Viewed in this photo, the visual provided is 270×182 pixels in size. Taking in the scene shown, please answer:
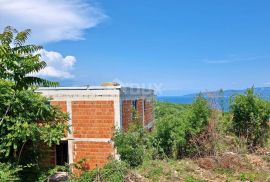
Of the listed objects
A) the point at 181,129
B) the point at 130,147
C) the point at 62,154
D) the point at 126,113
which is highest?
the point at 126,113

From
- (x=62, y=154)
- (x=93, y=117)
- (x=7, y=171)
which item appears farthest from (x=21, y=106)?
(x=62, y=154)

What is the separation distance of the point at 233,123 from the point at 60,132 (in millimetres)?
8019

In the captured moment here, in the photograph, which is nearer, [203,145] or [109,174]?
[109,174]

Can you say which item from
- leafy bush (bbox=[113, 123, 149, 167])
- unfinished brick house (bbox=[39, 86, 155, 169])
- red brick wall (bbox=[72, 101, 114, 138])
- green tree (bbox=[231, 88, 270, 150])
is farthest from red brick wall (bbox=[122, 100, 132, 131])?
green tree (bbox=[231, 88, 270, 150])

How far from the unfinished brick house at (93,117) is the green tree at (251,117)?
483 centimetres

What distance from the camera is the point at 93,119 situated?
45.3 feet

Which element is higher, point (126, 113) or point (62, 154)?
point (126, 113)

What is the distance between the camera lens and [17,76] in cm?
1006

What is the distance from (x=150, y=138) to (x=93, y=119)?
212 cm

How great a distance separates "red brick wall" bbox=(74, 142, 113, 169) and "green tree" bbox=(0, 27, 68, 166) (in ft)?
6.67

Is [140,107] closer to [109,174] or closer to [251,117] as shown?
[251,117]

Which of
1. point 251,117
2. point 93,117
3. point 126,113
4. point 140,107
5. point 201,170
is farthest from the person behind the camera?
point 140,107

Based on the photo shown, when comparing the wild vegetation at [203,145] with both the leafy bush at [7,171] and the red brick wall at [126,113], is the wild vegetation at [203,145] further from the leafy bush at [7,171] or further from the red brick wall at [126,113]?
the leafy bush at [7,171]

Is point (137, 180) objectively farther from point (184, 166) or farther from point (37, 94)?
point (37, 94)
